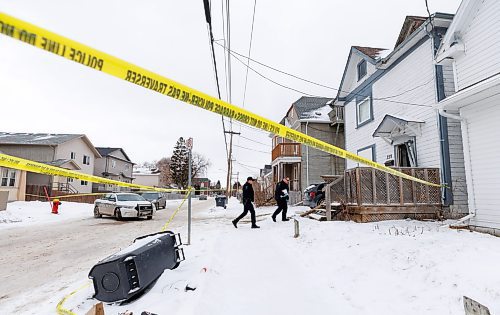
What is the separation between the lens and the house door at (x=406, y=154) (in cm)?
1086

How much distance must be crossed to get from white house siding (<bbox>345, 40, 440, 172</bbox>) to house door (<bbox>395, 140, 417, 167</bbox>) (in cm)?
22

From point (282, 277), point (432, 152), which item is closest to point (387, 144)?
point (432, 152)

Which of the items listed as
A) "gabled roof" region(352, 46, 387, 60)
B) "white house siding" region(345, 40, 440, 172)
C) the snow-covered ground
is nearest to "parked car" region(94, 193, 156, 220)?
the snow-covered ground

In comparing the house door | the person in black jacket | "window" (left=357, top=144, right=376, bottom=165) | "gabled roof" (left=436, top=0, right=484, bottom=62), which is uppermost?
"gabled roof" (left=436, top=0, right=484, bottom=62)

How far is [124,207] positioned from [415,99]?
14.0 m

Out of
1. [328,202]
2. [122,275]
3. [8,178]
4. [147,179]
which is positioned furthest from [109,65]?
[147,179]

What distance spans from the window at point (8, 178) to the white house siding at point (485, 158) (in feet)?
99.3

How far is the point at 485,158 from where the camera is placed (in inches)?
291

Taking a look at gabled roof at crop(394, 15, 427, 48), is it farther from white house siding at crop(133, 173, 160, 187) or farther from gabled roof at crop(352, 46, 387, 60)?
white house siding at crop(133, 173, 160, 187)

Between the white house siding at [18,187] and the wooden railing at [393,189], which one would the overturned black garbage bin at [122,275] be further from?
the white house siding at [18,187]

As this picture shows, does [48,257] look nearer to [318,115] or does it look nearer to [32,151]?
[318,115]

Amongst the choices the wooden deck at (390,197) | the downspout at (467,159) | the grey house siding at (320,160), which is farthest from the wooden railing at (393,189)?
the grey house siding at (320,160)

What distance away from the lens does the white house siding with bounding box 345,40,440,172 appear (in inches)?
392

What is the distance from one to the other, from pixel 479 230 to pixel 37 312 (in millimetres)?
9283
